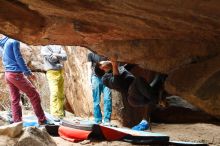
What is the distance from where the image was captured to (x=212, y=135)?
8.08 meters

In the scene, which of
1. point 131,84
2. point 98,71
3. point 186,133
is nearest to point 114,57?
point 131,84

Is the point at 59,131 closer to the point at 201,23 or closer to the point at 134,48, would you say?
the point at 134,48

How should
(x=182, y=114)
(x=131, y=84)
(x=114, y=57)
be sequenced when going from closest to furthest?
(x=114, y=57), (x=131, y=84), (x=182, y=114)

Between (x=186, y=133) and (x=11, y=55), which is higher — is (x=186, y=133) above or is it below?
below

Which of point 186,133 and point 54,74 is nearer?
point 54,74

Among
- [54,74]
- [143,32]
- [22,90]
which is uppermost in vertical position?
[143,32]

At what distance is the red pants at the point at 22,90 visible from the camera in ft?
22.2

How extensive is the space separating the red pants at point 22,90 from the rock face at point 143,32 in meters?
1.56

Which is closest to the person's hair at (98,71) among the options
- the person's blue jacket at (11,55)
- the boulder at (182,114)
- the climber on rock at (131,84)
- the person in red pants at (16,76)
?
the climber on rock at (131,84)

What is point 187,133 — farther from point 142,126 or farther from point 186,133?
point 142,126

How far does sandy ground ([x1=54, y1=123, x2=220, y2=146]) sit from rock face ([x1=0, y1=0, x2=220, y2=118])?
5.49 ft

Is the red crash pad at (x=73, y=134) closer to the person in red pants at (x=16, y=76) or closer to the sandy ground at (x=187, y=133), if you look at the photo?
the sandy ground at (x=187, y=133)

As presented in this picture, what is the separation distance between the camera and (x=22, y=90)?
22.3 ft

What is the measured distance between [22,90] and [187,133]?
3531 millimetres
